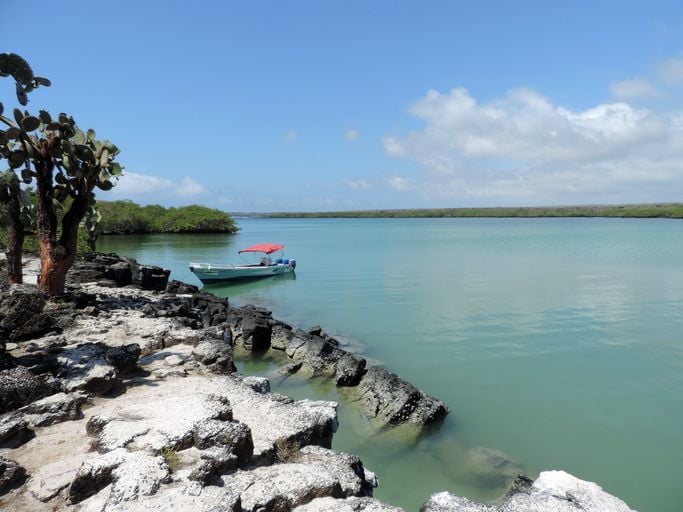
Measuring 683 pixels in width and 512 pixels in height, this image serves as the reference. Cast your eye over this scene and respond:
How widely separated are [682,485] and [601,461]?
3.88ft

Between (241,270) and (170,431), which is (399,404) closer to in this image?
(170,431)

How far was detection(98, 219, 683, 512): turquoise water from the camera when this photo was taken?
7867mm

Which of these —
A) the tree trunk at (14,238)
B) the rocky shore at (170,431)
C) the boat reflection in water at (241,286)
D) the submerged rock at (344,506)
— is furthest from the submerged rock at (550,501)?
the boat reflection in water at (241,286)

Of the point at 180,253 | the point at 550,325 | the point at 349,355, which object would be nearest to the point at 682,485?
the point at 349,355

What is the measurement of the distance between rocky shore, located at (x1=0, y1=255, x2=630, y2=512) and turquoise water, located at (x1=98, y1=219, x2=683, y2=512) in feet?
3.65

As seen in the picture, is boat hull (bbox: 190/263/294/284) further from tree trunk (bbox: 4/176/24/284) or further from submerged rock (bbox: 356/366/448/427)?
submerged rock (bbox: 356/366/448/427)

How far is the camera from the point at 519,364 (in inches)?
500

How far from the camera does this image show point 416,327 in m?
16.8

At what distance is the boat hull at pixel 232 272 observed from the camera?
2636 centimetres

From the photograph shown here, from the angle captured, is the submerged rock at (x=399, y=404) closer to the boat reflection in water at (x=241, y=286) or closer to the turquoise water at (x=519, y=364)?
the turquoise water at (x=519, y=364)

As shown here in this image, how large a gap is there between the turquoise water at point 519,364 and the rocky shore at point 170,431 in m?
1.11

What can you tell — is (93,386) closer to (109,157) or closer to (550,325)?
(109,157)

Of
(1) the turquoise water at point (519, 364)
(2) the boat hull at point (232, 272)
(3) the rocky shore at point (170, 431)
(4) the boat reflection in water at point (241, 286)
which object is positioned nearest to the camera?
(3) the rocky shore at point (170, 431)

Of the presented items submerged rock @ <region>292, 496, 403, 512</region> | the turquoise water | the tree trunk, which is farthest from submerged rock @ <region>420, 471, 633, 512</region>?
the tree trunk
